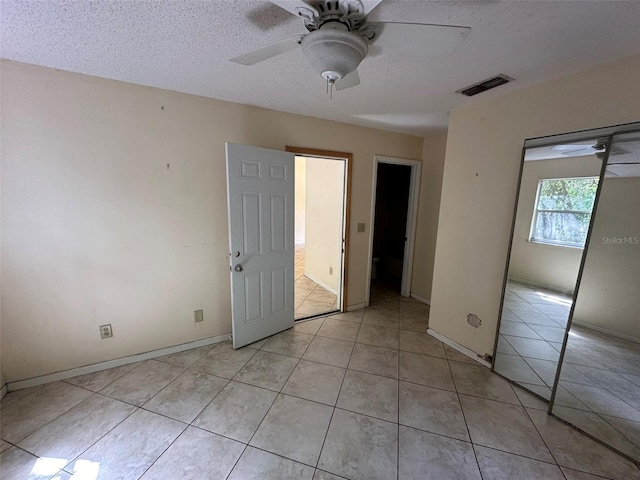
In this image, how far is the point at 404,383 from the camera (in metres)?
2.04

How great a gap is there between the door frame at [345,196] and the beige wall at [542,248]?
1.65 m


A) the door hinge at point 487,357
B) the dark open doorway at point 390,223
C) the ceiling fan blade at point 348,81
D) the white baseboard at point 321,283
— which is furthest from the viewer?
the dark open doorway at point 390,223

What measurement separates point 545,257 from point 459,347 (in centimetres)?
117

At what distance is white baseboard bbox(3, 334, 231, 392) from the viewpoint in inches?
75.2

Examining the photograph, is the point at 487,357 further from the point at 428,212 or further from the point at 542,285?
the point at 428,212

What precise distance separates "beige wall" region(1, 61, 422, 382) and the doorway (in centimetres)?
98

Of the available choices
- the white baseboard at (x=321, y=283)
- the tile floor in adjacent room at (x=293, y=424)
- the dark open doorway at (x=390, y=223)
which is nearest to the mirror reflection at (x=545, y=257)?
the tile floor in adjacent room at (x=293, y=424)

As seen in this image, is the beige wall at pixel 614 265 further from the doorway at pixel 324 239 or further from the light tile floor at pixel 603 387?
the doorway at pixel 324 239

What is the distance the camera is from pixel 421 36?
100 cm

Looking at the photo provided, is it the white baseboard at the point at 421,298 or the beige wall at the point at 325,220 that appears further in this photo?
the white baseboard at the point at 421,298

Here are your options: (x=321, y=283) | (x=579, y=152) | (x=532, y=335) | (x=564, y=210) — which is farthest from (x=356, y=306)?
(x=579, y=152)

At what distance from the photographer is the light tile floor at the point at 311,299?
10.8 ft

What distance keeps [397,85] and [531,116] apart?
1015 mm

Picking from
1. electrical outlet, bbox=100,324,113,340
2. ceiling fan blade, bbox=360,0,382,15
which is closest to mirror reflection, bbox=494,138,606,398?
ceiling fan blade, bbox=360,0,382,15
